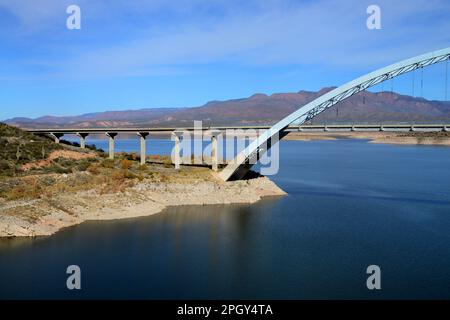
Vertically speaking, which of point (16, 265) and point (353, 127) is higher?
point (353, 127)

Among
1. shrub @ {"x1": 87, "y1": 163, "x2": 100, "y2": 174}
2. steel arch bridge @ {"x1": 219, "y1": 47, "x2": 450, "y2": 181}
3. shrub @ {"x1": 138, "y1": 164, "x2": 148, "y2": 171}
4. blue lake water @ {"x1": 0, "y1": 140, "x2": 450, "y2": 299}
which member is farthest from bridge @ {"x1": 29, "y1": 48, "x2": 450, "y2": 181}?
shrub @ {"x1": 87, "y1": 163, "x2": 100, "y2": 174}

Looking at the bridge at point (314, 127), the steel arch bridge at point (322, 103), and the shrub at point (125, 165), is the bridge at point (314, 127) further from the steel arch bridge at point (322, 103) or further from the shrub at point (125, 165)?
the shrub at point (125, 165)

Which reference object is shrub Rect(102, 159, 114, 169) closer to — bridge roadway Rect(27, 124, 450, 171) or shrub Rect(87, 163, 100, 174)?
shrub Rect(87, 163, 100, 174)

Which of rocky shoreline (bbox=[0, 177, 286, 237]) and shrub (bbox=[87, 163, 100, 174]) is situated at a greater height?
shrub (bbox=[87, 163, 100, 174])

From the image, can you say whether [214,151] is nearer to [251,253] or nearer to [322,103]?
[322,103]
